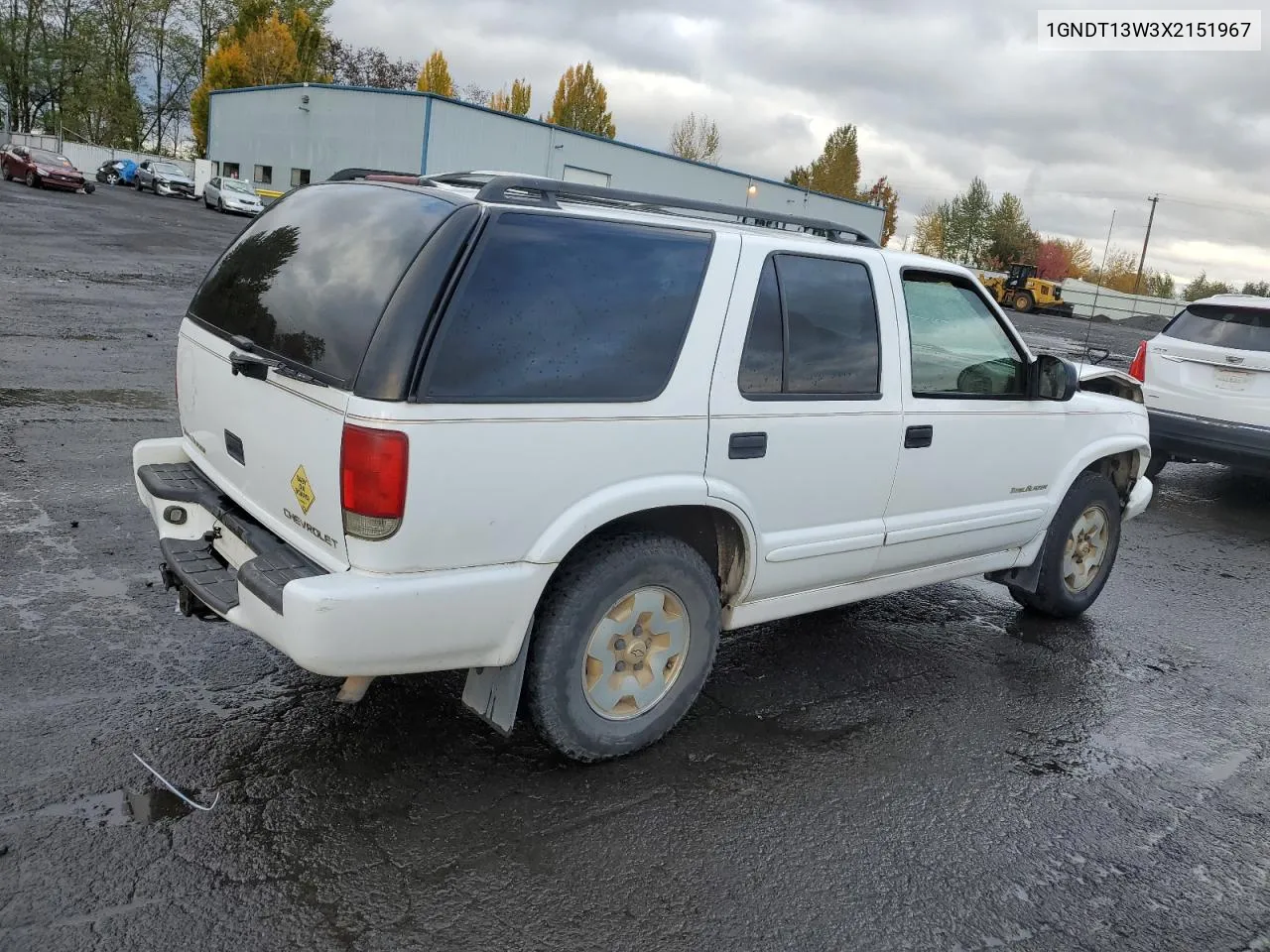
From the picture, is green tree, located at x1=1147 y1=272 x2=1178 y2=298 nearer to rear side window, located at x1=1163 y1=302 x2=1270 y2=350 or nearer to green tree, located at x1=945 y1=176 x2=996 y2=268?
green tree, located at x1=945 y1=176 x2=996 y2=268

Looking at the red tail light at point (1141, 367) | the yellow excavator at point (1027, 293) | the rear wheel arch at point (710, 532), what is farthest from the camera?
the yellow excavator at point (1027, 293)

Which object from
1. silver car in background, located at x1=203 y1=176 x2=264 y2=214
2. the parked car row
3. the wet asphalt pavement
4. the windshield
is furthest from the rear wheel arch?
the windshield

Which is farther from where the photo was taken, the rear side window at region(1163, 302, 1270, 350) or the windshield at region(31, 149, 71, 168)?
the windshield at region(31, 149, 71, 168)

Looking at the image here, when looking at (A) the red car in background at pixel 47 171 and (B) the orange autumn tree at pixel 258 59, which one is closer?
(A) the red car in background at pixel 47 171

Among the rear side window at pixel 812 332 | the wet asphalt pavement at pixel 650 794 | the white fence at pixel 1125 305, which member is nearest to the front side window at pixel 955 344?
the rear side window at pixel 812 332

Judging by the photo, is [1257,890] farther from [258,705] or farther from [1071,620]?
[258,705]

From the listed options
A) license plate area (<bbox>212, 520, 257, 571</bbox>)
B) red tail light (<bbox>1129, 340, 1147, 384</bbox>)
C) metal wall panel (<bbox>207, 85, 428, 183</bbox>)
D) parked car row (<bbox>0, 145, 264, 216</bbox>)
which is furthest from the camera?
metal wall panel (<bbox>207, 85, 428, 183</bbox>)

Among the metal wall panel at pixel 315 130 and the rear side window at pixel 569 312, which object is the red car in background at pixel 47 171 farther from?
the rear side window at pixel 569 312

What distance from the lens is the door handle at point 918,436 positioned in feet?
13.7

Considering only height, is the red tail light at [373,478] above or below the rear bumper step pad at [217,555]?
above

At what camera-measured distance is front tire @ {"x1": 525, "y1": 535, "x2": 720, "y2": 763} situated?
130 inches

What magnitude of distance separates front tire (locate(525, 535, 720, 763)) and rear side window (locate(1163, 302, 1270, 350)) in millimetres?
7094

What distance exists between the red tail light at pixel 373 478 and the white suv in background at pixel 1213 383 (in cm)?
794

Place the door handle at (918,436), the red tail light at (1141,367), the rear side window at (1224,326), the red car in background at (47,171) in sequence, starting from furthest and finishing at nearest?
the red car in background at (47,171)
the red tail light at (1141,367)
the rear side window at (1224,326)
the door handle at (918,436)
